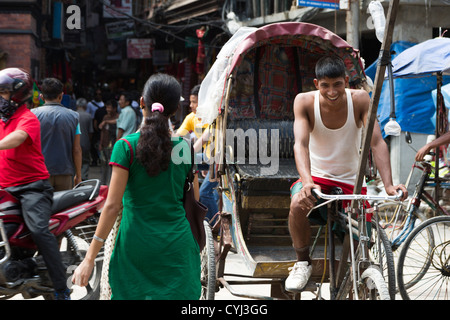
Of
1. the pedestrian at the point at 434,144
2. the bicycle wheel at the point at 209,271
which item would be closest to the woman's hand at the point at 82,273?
the bicycle wheel at the point at 209,271

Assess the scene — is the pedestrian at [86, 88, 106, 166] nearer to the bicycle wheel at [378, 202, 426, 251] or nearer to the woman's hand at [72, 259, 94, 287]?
the bicycle wheel at [378, 202, 426, 251]

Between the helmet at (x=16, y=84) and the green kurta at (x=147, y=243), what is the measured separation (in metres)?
1.90

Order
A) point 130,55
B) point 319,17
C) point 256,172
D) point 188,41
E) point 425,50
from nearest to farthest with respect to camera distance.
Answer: point 256,172
point 425,50
point 319,17
point 188,41
point 130,55

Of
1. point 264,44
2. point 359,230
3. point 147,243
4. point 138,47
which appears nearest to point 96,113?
point 138,47

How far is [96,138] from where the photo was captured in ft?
54.5

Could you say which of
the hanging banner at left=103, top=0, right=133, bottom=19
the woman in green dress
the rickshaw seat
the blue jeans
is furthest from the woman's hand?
the hanging banner at left=103, top=0, right=133, bottom=19

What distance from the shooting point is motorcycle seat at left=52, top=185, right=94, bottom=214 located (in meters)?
5.09

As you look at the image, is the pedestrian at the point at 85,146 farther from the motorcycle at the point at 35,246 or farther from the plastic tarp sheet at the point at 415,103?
the motorcycle at the point at 35,246

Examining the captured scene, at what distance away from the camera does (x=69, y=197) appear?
17.0ft

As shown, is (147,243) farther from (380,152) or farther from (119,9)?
(119,9)

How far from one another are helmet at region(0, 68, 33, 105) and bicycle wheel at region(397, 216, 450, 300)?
3.43m
